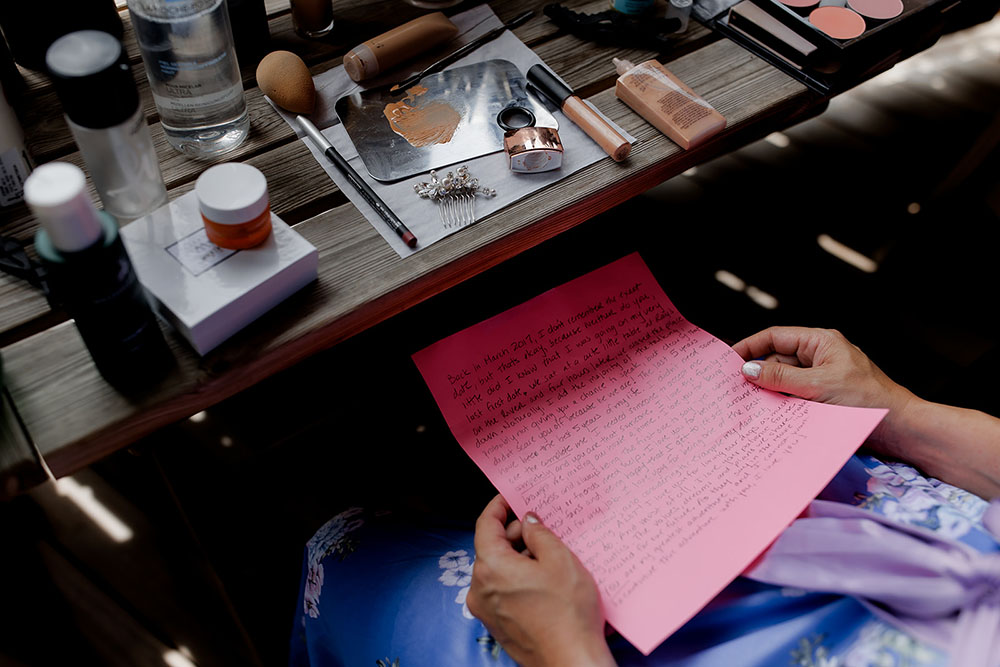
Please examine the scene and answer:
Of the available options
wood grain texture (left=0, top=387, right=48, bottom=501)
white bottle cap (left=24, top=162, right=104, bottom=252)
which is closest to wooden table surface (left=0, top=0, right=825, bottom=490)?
wood grain texture (left=0, top=387, right=48, bottom=501)

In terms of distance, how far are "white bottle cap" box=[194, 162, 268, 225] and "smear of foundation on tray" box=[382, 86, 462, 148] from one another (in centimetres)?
21

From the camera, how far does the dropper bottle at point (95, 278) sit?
Result: 1.44 ft

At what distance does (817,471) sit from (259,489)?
2.83 feet

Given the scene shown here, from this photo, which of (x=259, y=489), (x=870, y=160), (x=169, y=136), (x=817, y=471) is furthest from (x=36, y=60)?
(x=870, y=160)

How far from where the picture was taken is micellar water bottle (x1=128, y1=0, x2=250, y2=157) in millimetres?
626

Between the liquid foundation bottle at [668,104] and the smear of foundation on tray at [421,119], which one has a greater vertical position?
the liquid foundation bottle at [668,104]

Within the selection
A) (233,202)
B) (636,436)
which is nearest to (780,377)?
(636,436)

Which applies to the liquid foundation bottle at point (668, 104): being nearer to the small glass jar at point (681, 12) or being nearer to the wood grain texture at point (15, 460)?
the small glass jar at point (681, 12)

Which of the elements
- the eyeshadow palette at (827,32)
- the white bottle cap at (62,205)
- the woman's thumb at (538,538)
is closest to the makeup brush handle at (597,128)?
the eyeshadow palette at (827,32)

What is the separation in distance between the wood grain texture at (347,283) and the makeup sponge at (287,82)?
5cm

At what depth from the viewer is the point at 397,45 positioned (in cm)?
80

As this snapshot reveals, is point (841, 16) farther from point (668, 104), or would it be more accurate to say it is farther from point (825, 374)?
point (825, 374)

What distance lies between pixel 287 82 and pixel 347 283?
9.9 inches

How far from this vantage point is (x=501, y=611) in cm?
61
